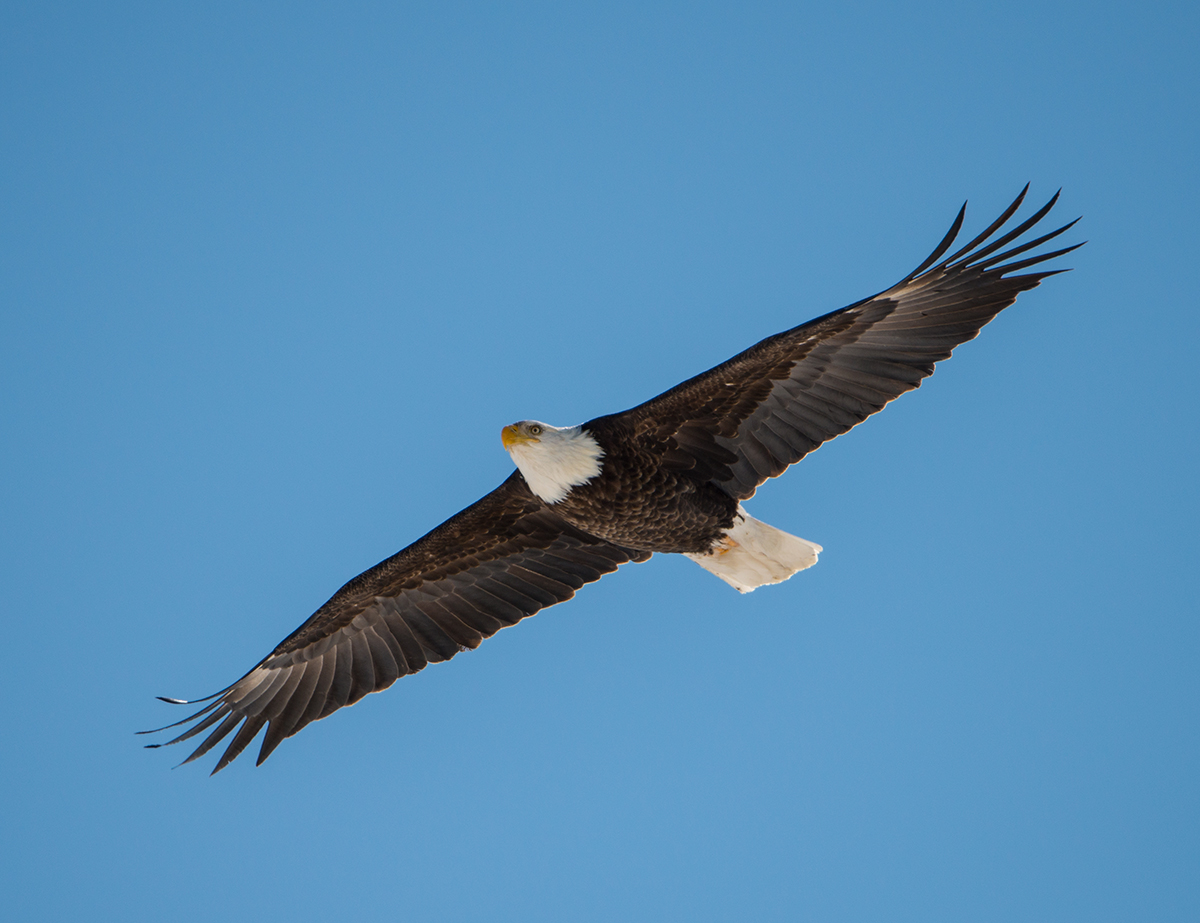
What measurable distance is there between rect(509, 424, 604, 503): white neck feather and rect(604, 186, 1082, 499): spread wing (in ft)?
→ 0.75

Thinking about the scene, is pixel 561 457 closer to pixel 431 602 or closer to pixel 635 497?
pixel 635 497

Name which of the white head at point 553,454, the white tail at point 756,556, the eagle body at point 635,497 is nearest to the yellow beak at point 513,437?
the white head at point 553,454

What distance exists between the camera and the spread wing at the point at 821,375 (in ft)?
27.5

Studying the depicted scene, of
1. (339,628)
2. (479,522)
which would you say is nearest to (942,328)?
(479,522)

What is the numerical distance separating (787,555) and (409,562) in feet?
10.8

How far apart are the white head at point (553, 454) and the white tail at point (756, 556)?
1591mm

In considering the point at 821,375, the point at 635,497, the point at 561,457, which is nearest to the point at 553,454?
the point at 561,457

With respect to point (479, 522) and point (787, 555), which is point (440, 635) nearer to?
point (479, 522)

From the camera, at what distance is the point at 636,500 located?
28.8 ft

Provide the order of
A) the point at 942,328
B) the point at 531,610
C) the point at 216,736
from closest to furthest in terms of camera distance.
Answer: the point at 942,328 < the point at 216,736 < the point at 531,610

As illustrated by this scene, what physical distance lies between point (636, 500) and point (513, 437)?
107 cm

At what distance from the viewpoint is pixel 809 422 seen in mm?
8852

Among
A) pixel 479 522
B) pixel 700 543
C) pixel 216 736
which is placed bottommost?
pixel 216 736

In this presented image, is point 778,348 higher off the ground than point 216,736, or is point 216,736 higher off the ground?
point 778,348
